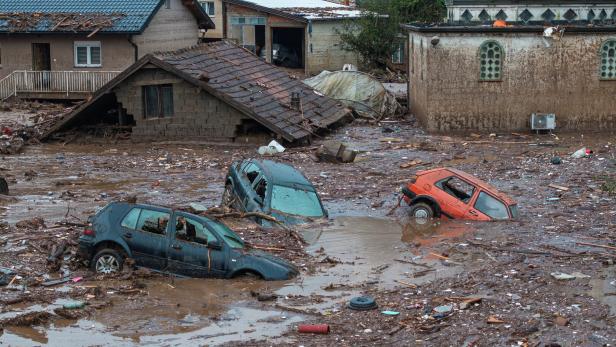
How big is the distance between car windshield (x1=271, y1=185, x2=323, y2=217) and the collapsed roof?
948 cm

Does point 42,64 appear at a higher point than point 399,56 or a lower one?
lower

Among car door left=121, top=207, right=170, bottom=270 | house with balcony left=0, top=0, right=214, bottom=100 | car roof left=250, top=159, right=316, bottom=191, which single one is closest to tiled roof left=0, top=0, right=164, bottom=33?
house with balcony left=0, top=0, right=214, bottom=100

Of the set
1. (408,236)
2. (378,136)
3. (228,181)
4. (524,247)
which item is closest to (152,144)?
(378,136)

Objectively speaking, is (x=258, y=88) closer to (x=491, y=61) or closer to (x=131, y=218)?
(x=491, y=61)

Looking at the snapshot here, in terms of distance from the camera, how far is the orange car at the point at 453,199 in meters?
20.2

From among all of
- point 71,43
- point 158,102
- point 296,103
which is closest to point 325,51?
point 71,43

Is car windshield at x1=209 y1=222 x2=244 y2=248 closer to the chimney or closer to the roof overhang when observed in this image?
the chimney

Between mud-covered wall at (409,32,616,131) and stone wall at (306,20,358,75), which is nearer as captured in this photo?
mud-covered wall at (409,32,616,131)

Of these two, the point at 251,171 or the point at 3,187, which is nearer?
the point at 251,171

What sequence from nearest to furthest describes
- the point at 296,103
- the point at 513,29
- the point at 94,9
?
the point at 513,29 < the point at 296,103 < the point at 94,9

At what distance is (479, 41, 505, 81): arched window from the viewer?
3231 cm

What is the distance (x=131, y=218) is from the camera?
15.7 m

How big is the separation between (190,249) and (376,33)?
107ft

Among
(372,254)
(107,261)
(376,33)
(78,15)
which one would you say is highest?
(78,15)
